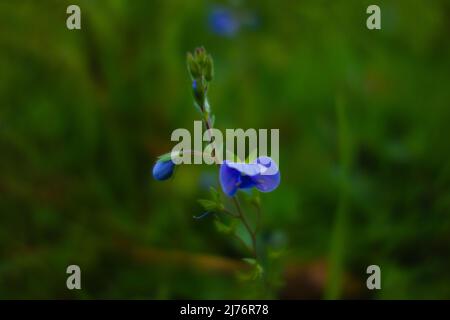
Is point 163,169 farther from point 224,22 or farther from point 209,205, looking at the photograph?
point 224,22

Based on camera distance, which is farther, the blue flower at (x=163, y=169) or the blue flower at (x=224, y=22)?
the blue flower at (x=224, y=22)

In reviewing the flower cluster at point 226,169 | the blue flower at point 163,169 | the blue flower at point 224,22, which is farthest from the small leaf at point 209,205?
the blue flower at point 224,22

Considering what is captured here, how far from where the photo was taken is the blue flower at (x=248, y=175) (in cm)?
122

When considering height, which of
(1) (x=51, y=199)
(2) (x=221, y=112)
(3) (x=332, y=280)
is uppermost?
(2) (x=221, y=112)

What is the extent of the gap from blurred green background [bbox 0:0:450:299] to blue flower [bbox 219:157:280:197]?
1.26 feet

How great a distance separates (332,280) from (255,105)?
118 cm

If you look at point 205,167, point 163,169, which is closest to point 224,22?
point 205,167

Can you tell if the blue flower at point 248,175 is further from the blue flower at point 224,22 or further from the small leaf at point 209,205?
the blue flower at point 224,22

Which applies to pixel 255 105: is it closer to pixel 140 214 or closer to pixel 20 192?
pixel 140 214

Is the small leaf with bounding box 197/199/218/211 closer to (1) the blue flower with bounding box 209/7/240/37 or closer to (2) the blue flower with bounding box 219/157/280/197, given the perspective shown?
(2) the blue flower with bounding box 219/157/280/197

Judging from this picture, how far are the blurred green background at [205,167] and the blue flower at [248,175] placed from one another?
0.38m

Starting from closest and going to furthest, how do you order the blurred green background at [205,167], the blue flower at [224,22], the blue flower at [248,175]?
the blue flower at [248,175] < the blurred green background at [205,167] < the blue flower at [224,22]
